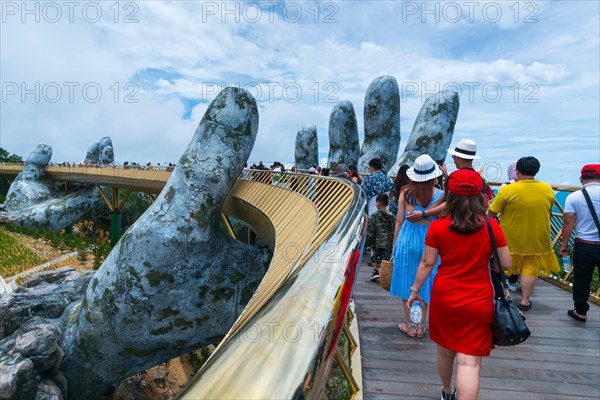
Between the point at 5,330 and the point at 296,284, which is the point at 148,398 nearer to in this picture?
the point at 5,330

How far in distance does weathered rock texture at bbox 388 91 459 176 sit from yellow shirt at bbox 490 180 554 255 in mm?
10809

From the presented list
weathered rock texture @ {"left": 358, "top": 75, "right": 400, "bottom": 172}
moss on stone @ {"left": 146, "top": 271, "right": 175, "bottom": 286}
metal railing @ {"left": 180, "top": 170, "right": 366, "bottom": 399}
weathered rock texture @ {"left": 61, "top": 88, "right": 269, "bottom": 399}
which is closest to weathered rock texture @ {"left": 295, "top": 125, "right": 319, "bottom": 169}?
weathered rock texture @ {"left": 358, "top": 75, "right": 400, "bottom": 172}

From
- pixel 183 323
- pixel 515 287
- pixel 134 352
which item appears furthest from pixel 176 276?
pixel 515 287

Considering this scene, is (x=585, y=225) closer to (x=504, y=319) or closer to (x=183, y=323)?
(x=504, y=319)

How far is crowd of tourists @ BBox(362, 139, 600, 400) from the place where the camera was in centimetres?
230

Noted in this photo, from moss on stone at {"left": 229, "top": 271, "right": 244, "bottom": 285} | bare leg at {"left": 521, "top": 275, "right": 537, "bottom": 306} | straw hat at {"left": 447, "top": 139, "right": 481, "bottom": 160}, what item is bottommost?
moss on stone at {"left": 229, "top": 271, "right": 244, "bottom": 285}

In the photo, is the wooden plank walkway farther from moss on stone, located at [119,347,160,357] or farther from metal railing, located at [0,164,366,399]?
moss on stone, located at [119,347,160,357]

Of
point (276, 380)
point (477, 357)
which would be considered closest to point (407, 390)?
point (477, 357)

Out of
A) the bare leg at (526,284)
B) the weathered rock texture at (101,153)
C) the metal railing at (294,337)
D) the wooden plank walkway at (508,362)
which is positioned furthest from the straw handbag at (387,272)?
the weathered rock texture at (101,153)

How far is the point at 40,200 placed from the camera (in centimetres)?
2862

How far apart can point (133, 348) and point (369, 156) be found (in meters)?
13.0

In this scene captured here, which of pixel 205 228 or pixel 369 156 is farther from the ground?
pixel 369 156

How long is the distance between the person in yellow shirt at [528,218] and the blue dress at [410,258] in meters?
1.25

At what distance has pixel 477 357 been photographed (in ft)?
7.53
